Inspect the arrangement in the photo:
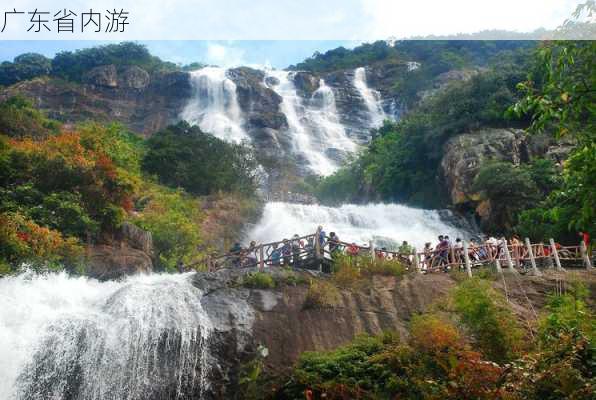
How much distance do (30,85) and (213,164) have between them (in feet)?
98.8

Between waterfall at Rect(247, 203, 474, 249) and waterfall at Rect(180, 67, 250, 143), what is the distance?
22.5 m

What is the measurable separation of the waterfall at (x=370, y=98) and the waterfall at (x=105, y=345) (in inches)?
1741

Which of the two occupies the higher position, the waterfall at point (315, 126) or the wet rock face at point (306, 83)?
the wet rock face at point (306, 83)

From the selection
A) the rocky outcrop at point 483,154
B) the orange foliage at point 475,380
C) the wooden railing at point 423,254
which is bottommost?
the orange foliage at point 475,380

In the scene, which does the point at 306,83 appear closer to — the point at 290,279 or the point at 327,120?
the point at 327,120

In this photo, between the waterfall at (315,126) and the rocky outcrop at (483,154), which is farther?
the waterfall at (315,126)

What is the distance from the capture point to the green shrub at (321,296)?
11.6 m

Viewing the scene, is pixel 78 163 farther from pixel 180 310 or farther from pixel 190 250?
pixel 180 310

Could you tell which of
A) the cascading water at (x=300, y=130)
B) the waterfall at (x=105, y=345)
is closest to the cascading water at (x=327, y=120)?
the cascading water at (x=300, y=130)

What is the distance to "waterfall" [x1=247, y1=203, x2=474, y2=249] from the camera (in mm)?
23250

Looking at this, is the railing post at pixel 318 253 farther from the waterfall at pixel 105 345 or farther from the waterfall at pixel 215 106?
the waterfall at pixel 215 106

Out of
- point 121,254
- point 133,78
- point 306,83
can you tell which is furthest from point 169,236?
point 306,83

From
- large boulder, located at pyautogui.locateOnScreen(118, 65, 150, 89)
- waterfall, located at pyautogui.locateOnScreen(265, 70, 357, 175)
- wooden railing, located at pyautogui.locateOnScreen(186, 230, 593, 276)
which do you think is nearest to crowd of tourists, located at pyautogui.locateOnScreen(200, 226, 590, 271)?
wooden railing, located at pyautogui.locateOnScreen(186, 230, 593, 276)

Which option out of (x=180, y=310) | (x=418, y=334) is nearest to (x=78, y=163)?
(x=180, y=310)
